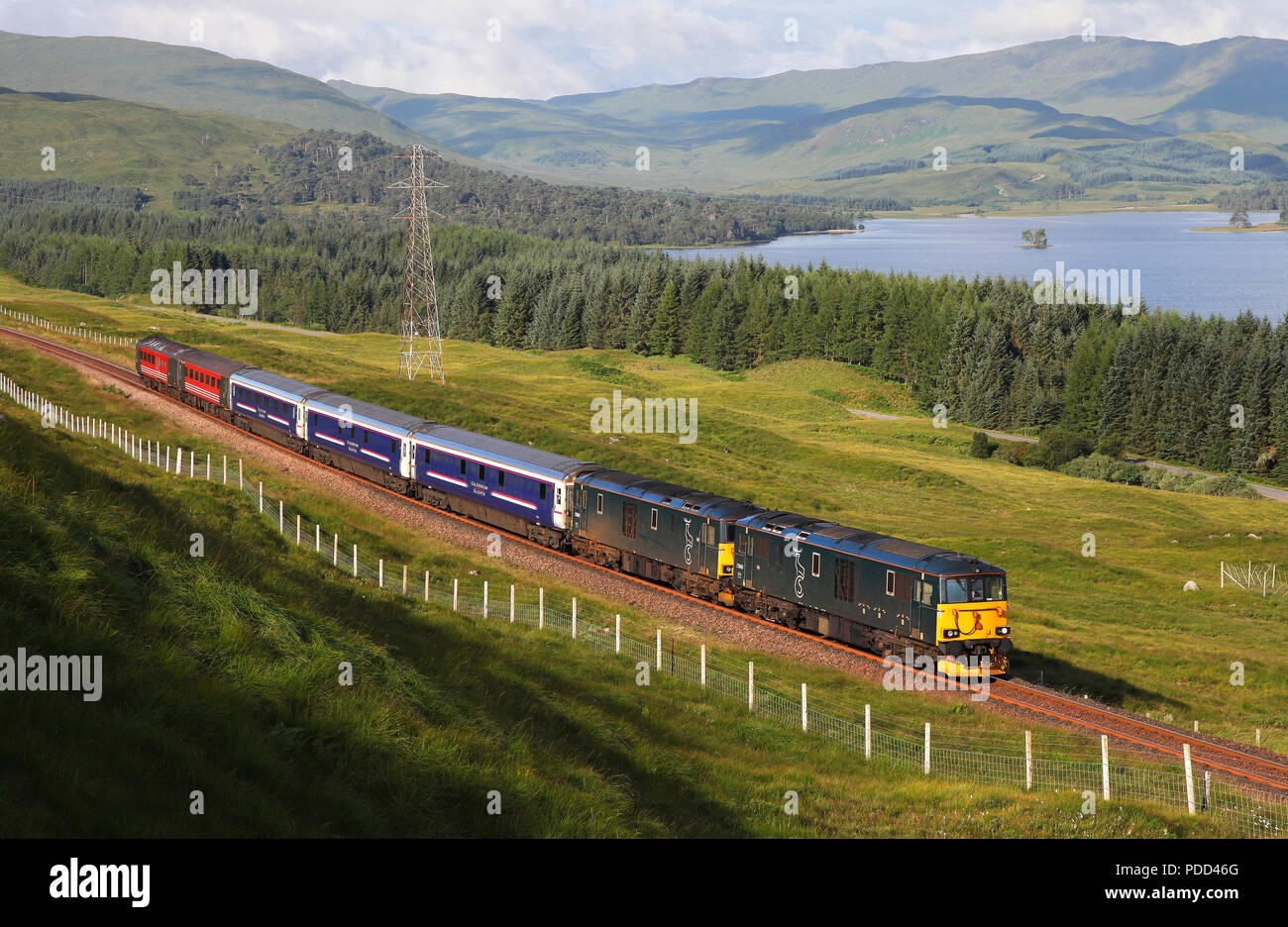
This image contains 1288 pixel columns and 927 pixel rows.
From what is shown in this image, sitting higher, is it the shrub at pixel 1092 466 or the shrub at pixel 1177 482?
the shrub at pixel 1092 466

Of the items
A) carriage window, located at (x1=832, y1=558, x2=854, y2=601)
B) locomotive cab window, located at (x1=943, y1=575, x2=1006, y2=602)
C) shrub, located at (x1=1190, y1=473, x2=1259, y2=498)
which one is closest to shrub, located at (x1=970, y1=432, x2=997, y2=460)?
shrub, located at (x1=1190, y1=473, x2=1259, y2=498)

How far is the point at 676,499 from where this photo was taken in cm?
3812

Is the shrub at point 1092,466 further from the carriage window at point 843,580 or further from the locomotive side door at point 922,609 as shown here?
the locomotive side door at point 922,609

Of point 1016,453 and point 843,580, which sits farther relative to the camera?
point 1016,453

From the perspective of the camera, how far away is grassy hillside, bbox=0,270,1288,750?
35.8 m

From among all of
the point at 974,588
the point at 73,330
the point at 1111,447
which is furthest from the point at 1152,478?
the point at 73,330

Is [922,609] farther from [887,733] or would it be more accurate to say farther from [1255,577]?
[1255,577]

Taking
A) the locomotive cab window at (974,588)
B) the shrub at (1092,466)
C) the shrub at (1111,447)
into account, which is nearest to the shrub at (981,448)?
the shrub at (1092,466)

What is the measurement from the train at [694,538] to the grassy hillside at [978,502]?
560 cm

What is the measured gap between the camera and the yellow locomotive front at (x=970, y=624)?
30.0 metres

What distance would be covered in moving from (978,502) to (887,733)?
54.1 m

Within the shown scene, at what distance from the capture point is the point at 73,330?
99.8 m

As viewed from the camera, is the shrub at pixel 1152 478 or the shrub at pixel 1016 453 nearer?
the shrub at pixel 1152 478

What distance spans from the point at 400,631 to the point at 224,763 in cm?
1104
